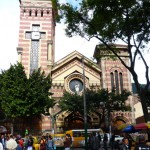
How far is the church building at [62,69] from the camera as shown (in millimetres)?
36031

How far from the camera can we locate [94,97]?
106 feet

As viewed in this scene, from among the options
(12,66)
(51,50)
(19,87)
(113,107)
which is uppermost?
(51,50)

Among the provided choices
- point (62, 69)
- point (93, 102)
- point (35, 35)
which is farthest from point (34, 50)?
point (93, 102)

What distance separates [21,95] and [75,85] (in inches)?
349

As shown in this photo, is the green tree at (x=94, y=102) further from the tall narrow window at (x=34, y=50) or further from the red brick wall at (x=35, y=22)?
the tall narrow window at (x=34, y=50)

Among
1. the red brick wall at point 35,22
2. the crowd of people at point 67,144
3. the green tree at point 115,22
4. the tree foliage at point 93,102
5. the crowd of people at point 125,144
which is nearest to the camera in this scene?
the crowd of people at point 125,144

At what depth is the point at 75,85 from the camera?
3747cm

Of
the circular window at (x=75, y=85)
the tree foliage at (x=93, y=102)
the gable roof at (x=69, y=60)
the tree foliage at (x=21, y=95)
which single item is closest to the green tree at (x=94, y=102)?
the tree foliage at (x=93, y=102)

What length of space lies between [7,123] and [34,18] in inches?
617

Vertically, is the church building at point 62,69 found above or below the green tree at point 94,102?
above

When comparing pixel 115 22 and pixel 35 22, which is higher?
pixel 35 22

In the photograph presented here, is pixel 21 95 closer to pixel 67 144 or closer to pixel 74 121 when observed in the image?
pixel 74 121

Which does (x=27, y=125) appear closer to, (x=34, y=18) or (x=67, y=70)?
(x=67, y=70)

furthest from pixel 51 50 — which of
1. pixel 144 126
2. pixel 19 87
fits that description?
pixel 144 126
